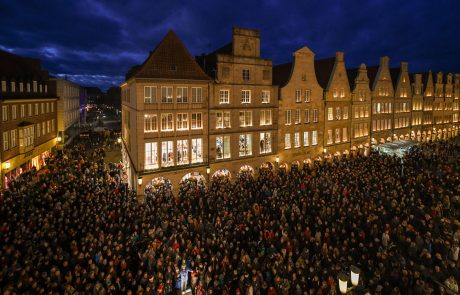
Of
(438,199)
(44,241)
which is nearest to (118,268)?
(44,241)

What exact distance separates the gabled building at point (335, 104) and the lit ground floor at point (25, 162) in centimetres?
3469

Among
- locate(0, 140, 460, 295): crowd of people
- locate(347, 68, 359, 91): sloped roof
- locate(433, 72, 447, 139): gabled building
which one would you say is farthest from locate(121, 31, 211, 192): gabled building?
locate(433, 72, 447, 139): gabled building

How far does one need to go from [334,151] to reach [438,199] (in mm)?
19113

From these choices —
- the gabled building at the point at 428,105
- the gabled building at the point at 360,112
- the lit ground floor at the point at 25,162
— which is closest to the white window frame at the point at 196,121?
the lit ground floor at the point at 25,162

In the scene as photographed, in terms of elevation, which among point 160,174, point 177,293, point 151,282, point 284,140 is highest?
point 284,140

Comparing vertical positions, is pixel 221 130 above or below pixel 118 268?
above

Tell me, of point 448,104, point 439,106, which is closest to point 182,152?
point 439,106

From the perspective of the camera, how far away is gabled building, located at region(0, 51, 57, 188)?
1210 inches

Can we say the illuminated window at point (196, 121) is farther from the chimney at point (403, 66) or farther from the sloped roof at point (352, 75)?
the chimney at point (403, 66)

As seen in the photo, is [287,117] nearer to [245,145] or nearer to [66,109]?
[245,145]

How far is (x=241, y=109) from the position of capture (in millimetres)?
33531

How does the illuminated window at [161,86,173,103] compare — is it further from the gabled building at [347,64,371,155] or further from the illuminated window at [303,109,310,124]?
the gabled building at [347,64,371,155]

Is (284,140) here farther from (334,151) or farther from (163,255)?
(163,255)

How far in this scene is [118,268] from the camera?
50.5ft
